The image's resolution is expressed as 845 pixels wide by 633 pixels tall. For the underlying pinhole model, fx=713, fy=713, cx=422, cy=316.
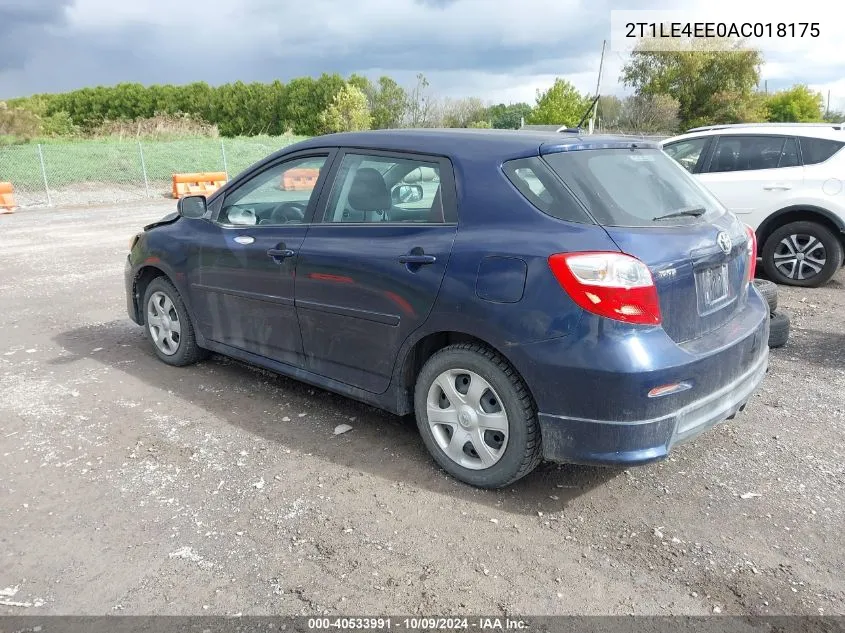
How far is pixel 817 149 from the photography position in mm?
7938

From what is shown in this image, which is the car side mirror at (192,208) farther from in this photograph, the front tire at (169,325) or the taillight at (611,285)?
the taillight at (611,285)

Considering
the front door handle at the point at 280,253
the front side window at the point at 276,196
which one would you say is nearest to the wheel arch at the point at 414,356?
the front door handle at the point at 280,253

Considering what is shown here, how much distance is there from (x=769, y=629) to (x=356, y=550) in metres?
1.63

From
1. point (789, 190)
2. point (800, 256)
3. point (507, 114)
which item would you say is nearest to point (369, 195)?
point (789, 190)

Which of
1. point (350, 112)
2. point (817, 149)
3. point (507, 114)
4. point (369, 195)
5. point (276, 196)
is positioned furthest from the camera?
point (507, 114)

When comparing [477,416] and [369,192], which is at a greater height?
[369,192]

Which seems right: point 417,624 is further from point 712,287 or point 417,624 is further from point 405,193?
point 405,193

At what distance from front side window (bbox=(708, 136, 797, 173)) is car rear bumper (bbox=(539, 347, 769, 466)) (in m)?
5.86

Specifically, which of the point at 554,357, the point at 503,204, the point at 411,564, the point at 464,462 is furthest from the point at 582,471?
the point at 503,204

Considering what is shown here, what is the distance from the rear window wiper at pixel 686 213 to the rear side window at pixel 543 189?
0.42 m

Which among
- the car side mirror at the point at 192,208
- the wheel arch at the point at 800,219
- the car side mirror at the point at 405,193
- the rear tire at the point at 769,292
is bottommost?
the rear tire at the point at 769,292

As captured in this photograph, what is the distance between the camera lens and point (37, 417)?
4586 mm

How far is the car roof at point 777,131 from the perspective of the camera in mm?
7980

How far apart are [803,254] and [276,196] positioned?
614 centimetres
